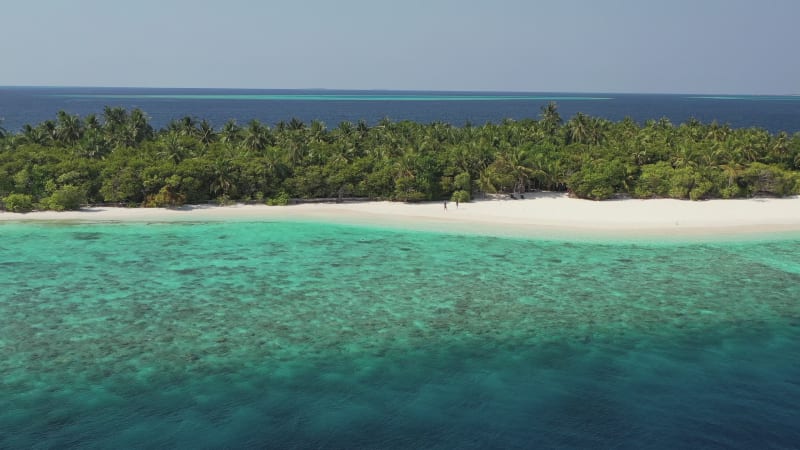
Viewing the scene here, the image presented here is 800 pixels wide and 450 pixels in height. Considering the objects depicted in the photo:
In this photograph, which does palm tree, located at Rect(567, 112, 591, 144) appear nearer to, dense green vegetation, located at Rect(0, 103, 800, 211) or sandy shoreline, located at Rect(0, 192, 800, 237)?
dense green vegetation, located at Rect(0, 103, 800, 211)

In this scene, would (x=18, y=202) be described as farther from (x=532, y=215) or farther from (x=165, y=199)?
(x=532, y=215)

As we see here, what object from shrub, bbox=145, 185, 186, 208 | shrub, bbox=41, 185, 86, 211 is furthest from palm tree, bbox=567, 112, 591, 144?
shrub, bbox=41, 185, 86, 211

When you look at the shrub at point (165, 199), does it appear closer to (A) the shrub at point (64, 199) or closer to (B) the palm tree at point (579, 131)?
(A) the shrub at point (64, 199)

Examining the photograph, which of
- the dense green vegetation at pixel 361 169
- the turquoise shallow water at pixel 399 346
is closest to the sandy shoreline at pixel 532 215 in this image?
the dense green vegetation at pixel 361 169

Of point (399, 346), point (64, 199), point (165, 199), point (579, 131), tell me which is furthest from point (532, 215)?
point (64, 199)

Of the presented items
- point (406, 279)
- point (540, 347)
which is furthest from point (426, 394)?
point (406, 279)

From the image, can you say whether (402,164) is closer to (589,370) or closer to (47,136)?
(589,370)
